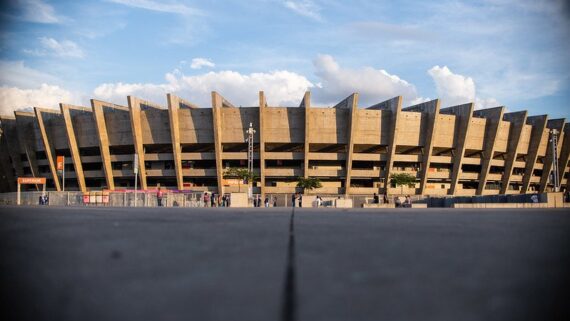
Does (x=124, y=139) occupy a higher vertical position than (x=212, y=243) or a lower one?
higher

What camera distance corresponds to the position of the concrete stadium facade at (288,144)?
5972 cm

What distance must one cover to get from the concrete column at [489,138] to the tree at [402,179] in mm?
10487

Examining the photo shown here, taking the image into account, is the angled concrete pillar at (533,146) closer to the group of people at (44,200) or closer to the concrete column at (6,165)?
the group of people at (44,200)

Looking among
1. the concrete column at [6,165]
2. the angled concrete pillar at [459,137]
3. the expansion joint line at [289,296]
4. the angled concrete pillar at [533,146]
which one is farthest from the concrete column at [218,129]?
the expansion joint line at [289,296]

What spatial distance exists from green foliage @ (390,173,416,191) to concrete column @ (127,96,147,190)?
32.1 m

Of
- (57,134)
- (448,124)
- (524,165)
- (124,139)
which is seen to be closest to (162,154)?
(124,139)

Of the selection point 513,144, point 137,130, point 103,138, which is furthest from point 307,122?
point 513,144

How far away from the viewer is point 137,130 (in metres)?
60.2

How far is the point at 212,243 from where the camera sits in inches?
214

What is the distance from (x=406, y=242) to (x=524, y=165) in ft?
244

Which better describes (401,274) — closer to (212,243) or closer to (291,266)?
(291,266)

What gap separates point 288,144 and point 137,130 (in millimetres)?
19952

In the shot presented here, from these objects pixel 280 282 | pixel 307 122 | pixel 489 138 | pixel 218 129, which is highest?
pixel 307 122

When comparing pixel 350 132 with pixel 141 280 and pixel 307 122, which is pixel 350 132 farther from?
Result: pixel 141 280
